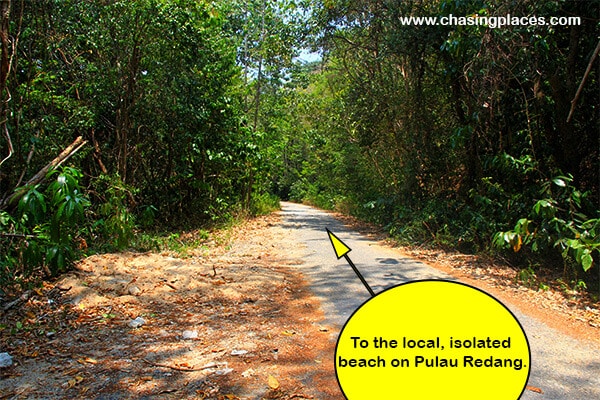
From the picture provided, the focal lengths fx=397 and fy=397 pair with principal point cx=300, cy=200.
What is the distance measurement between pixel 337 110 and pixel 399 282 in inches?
445

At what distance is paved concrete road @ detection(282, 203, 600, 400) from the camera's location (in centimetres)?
275

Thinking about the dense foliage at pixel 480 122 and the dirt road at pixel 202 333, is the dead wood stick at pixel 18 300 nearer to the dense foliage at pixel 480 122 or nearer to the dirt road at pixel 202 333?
the dirt road at pixel 202 333

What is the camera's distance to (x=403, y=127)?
1169cm

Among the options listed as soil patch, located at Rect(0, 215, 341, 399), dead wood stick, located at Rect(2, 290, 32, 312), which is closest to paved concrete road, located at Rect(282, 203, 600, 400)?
soil patch, located at Rect(0, 215, 341, 399)

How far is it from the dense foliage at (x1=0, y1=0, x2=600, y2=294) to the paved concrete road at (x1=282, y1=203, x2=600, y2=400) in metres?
1.36

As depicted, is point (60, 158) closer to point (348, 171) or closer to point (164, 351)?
point (164, 351)

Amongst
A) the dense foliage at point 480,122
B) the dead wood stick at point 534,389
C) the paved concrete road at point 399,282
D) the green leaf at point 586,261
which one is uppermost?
the dense foliage at point 480,122

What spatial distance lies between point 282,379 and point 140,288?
8.77ft

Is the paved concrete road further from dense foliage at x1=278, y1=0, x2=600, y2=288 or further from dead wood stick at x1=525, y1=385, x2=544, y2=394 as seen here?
dense foliage at x1=278, y1=0, x2=600, y2=288

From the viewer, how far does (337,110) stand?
1578cm

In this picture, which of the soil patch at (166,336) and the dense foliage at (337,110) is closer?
the soil patch at (166,336)

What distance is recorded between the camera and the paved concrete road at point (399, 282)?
9.02ft

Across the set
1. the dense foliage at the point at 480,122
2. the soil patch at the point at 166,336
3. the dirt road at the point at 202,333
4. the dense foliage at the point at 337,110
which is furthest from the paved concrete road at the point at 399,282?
the dense foliage at the point at 337,110

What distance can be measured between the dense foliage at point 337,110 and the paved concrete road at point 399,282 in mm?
1364
